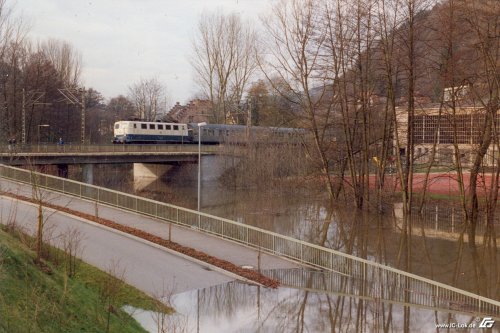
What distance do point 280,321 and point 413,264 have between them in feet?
28.4

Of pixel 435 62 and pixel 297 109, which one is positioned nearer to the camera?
pixel 435 62

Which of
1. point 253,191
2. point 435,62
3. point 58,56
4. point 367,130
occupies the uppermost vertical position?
point 58,56

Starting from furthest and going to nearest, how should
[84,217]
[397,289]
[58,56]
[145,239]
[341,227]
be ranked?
[58,56] → [341,227] → [84,217] → [145,239] → [397,289]

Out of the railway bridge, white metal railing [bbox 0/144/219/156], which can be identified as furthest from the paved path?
white metal railing [bbox 0/144/219/156]

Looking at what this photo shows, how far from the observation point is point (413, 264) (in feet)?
62.0

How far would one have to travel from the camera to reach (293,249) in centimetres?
1750

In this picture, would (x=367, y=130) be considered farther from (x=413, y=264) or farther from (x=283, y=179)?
(x=413, y=264)

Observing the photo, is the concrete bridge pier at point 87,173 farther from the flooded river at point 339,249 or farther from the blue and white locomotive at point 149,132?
the flooded river at point 339,249

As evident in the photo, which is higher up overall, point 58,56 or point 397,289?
point 58,56

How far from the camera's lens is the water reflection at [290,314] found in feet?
37.4

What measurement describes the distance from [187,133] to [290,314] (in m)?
54.5

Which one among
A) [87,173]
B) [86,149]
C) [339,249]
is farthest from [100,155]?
[339,249]

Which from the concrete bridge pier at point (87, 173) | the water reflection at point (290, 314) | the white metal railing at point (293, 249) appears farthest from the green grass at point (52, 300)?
the concrete bridge pier at point (87, 173)

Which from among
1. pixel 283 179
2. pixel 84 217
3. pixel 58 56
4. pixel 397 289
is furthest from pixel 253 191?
pixel 58 56
